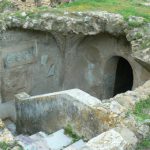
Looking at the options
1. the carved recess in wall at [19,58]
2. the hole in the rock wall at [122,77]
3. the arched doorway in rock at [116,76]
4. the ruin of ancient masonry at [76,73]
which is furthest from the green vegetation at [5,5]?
the hole in the rock wall at [122,77]

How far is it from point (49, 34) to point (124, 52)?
256 centimetres

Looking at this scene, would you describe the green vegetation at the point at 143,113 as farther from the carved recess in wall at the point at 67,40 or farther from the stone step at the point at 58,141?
the carved recess in wall at the point at 67,40

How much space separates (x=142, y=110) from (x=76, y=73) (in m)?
5.77

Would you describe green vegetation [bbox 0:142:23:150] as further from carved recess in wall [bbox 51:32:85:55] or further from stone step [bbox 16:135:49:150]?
carved recess in wall [bbox 51:32:85:55]

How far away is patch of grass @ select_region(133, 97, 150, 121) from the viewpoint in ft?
20.0

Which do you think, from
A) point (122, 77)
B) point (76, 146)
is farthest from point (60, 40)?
point (76, 146)

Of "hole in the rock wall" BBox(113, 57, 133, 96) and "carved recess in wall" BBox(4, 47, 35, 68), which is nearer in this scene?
"carved recess in wall" BBox(4, 47, 35, 68)

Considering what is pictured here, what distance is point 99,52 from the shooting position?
11109 mm

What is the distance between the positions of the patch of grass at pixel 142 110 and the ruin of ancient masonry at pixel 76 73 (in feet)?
0.46

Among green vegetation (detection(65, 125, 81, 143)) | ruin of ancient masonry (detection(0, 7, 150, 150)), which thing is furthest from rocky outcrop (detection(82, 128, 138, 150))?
green vegetation (detection(65, 125, 81, 143))

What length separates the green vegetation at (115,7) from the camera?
9.37 metres

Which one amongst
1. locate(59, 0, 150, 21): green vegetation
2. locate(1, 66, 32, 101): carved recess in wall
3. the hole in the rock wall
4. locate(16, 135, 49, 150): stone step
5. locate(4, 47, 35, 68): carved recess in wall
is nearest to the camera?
locate(16, 135, 49, 150): stone step

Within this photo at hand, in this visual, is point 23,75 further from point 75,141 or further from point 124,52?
point 75,141

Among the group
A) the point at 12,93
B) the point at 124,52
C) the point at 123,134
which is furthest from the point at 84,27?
the point at 123,134
